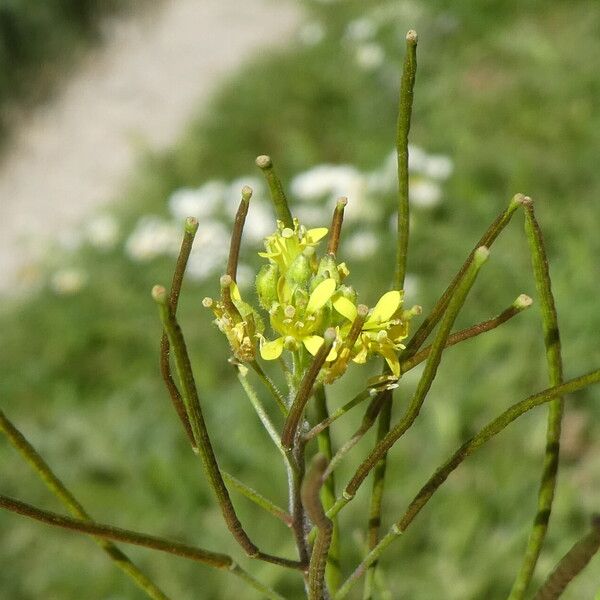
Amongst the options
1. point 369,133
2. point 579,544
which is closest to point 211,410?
point 369,133

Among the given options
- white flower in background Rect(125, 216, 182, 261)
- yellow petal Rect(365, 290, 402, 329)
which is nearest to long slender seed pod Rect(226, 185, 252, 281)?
yellow petal Rect(365, 290, 402, 329)

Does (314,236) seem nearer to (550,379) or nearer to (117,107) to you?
(550,379)

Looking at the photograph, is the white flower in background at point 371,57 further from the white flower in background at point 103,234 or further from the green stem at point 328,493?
the green stem at point 328,493

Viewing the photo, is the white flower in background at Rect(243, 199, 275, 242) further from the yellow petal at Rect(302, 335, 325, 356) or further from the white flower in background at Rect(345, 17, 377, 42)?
the yellow petal at Rect(302, 335, 325, 356)

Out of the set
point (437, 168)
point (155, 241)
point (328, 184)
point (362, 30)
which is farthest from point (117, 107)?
point (437, 168)

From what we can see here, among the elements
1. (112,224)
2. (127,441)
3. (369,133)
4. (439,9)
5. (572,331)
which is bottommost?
(127,441)

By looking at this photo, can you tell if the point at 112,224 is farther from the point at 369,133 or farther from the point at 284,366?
the point at 284,366
